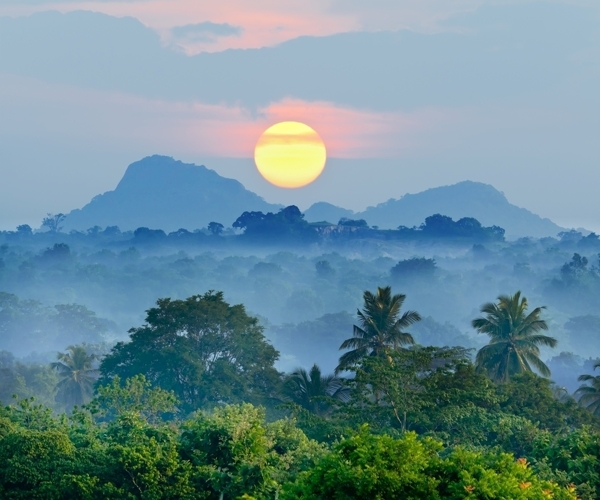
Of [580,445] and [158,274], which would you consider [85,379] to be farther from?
[158,274]

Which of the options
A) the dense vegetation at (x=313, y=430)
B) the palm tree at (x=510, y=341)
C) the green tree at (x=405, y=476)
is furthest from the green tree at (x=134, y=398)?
the palm tree at (x=510, y=341)

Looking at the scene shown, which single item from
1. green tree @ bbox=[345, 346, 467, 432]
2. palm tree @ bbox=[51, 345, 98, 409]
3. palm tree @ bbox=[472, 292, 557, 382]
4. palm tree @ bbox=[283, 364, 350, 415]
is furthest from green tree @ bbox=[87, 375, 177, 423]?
palm tree @ bbox=[51, 345, 98, 409]

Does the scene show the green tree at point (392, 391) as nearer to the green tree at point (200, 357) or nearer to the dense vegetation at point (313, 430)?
the dense vegetation at point (313, 430)

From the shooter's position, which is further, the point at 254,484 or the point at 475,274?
the point at 475,274

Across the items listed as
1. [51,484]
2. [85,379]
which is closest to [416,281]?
[85,379]

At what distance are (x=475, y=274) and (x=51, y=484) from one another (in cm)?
14159

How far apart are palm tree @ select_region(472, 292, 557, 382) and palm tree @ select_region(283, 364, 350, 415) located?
8.43 metres

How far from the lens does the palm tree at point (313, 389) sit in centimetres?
3909

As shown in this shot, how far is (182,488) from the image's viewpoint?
22797 mm

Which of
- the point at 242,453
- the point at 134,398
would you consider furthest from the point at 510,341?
the point at 242,453

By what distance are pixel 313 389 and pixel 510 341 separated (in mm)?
11043

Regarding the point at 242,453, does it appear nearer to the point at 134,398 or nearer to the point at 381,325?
the point at 134,398

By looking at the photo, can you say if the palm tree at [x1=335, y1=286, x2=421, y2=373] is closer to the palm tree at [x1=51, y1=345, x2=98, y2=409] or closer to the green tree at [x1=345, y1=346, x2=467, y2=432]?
the green tree at [x1=345, y1=346, x2=467, y2=432]

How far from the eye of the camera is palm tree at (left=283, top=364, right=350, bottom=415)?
3909cm
